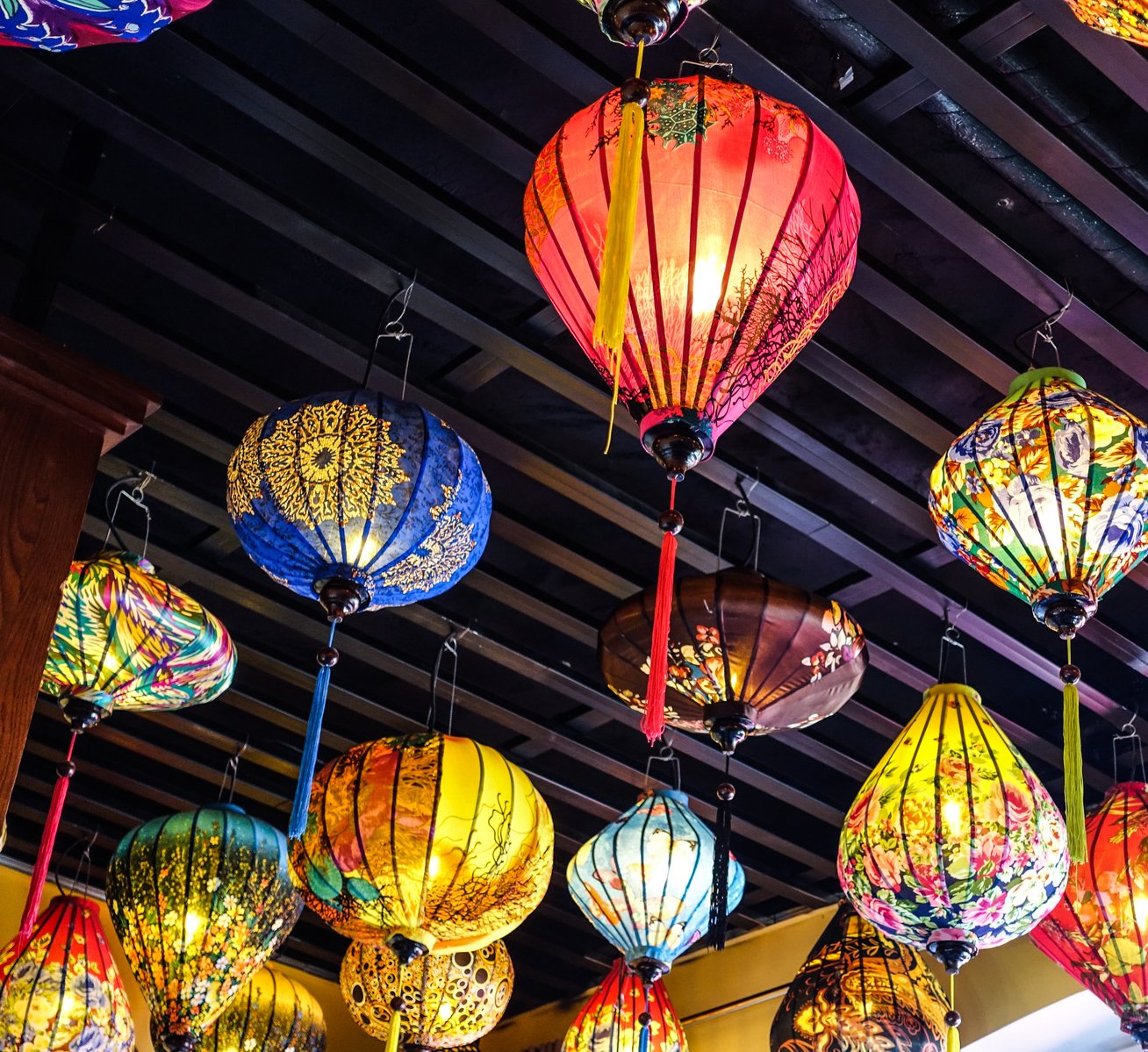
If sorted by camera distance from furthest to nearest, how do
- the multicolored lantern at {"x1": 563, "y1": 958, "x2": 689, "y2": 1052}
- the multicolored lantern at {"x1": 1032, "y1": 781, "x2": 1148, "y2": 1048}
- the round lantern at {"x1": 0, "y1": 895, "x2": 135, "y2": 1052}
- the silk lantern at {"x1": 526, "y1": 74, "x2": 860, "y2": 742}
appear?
the multicolored lantern at {"x1": 563, "y1": 958, "x2": 689, "y2": 1052} < the round lantern at {"x1": 0, "y1": 895, "x2": 135, "y2": 1052} < the multicolored lantern at {"x1": 1032, "y1": 781, "x2": 1148, "y2": 1048} < the silk lantern at {"x1": 526, "y1": 74, "x2": 860, "y2": 742}

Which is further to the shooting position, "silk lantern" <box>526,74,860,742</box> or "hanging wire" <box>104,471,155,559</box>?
"hanging wire" <box>104,471,155,559</box>

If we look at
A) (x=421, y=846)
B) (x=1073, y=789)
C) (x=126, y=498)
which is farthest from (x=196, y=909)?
(x=1073, y=789)

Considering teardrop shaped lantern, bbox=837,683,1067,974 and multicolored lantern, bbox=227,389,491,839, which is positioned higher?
multicolored lantern, bbox=227,389,491,839

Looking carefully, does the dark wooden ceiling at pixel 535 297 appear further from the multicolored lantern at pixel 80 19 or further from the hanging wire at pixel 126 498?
the multicolored lantern at pixel 80 19

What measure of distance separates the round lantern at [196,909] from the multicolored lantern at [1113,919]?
1.78m

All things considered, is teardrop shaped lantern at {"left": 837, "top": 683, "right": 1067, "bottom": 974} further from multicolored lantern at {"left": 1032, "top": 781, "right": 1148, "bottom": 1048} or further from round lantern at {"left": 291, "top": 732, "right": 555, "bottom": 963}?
round lantern at {"left": 291, "top": 732, "right": 555, "bottom": 963}

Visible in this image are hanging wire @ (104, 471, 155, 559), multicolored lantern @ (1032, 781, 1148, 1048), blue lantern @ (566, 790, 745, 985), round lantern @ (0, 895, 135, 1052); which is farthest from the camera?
round lantern @ (0, 895, 135, 1052)

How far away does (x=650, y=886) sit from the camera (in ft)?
11.7

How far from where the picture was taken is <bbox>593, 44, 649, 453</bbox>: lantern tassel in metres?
1.71

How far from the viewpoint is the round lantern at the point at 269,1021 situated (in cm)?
451

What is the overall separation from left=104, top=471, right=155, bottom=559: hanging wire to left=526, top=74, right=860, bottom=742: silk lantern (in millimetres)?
1562

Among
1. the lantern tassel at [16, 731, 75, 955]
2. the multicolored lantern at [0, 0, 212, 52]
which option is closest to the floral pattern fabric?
the multicolored lantern at [0, 0, 212, 52]

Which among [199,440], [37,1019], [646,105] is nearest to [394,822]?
[199,440]

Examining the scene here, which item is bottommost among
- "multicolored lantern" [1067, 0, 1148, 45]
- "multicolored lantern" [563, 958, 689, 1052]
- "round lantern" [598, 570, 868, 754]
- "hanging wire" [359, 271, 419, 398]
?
"multicolored lantern" [563, 958, 689, 1052]
